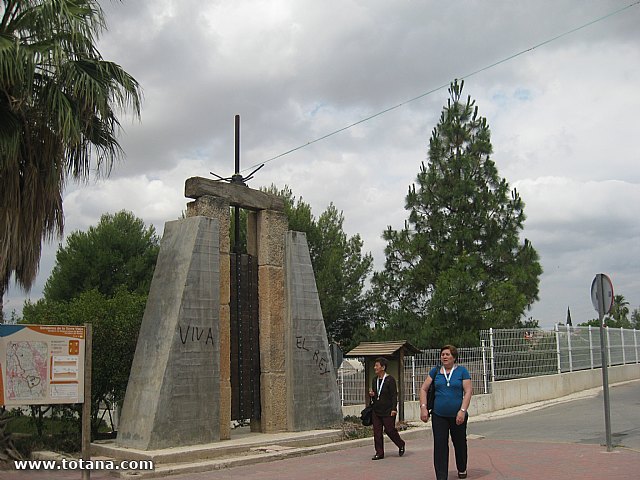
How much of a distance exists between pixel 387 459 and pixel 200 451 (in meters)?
2.85

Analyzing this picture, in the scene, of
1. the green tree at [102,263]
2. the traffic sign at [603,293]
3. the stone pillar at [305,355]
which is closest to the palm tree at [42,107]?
the stone pillar at [305,355]

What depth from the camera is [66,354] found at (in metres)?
8.83

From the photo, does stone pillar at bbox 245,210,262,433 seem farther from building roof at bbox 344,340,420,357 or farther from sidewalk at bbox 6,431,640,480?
sidewalk at bbox 6,431,640,480

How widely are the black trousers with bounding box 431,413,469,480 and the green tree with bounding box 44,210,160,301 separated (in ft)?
78.4

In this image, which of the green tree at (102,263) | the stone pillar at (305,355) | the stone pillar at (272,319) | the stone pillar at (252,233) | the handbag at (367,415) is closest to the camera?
the handbag at (367,415)

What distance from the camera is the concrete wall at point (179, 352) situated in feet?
36.0

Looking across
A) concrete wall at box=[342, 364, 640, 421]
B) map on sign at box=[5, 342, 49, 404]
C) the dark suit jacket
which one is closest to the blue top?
the dark suit jacket

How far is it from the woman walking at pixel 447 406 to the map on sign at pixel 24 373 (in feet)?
15.5

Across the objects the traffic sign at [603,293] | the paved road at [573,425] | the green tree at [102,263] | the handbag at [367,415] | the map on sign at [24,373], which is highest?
the green tree at [102,263]

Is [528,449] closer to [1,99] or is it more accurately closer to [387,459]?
[387,459]

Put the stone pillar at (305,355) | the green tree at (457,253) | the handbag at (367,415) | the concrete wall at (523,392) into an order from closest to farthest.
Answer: the handbag at (367,415)
the stone pillar at (305,355)
the concrete wall at (523,392)
the green tree at (457,253)

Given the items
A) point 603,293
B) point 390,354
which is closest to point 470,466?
point 603,293

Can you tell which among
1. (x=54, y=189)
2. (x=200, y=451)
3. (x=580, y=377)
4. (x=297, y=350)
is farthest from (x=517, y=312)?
(x=54, y=189)

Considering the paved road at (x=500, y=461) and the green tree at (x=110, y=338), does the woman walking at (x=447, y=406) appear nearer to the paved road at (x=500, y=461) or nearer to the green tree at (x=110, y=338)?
the paved road at (x=500, y=461)
